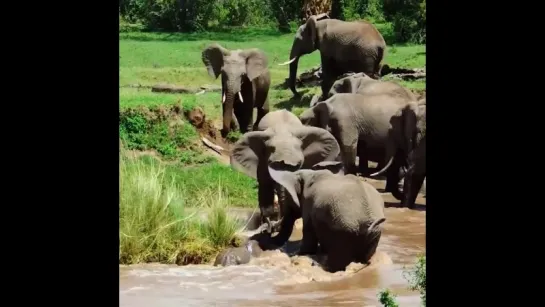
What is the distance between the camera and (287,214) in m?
9.30

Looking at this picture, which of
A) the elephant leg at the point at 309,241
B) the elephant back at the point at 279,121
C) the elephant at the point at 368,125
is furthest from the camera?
the elephant at the point at 368,125

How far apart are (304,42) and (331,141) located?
8.09 meters

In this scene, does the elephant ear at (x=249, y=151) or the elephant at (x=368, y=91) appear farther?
the elephant at (x=368, y=91)

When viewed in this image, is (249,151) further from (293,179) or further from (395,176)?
(395,176)

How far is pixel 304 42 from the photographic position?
1827 cm

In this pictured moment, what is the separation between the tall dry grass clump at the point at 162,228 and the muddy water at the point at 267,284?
0.25 m

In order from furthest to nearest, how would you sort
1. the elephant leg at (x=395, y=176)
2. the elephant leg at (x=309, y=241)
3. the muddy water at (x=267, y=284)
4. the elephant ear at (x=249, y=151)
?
the elephant leg at (x=395, y=176)
the elephant ear at (x=249, y=151)
the elephant leg at (x=309, y=241)
the muddy water at (x=267, y=284)

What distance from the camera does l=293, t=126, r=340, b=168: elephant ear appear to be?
10.3 metres

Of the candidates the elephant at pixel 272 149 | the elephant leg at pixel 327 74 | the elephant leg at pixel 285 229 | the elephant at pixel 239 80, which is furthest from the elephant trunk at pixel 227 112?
the elephant leg at pixel 285 229

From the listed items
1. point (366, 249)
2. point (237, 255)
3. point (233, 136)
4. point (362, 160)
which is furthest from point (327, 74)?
point (366, 249)

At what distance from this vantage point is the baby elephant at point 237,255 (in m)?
8.50

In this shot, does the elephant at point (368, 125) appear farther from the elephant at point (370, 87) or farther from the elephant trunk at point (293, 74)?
the elephant trunk at point (293, 74)

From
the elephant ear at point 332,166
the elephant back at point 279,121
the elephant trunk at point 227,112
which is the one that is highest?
the elephant back at point 279,121
